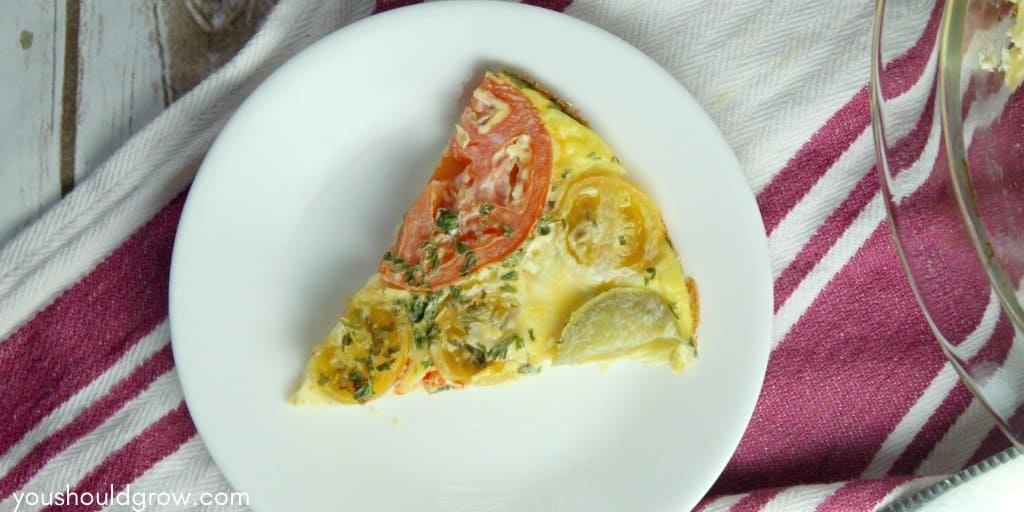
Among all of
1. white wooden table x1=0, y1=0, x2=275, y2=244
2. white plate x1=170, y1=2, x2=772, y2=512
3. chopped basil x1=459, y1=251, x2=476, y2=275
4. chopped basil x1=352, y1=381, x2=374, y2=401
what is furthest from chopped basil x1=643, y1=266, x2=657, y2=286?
white wooden table x1=0, y1=0, x2=275, y2=244

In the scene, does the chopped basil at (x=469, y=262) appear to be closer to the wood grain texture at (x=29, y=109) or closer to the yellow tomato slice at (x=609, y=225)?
the yellow tomato slice at (x=609, y=225)

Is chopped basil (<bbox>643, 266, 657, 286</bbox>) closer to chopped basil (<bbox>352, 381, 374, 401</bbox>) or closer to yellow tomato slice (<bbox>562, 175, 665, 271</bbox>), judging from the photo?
yellow tomato slice (<bbox>562, 175, 665, 271</bbox>)

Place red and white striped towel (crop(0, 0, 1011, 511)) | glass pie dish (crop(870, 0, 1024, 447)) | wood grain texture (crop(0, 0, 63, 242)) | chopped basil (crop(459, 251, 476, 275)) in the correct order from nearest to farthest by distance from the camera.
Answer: glass pie dish (crop(870, 0, 1024, 447)) < chopped basil (crop(459, 251, 476, 275)) < red and white striped towel (crop(0, 0, 1011, 511)) < wood grain texture (crop(0, 0, 63, 242))

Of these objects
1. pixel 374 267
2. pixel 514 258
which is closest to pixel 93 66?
pixel 374 267

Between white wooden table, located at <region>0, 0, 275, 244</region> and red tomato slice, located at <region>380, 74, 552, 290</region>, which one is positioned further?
white wooden table, located at <region>0, 0, 275, 244</region>

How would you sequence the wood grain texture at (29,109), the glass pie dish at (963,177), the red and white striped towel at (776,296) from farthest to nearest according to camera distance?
the wood grain texture at (29,109)
the red and white striped towel at (776,296)
the glass pie dish at (963,177)

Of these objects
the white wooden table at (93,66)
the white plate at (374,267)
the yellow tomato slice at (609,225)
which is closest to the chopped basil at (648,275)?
the yellow tomato slice at (609,225)

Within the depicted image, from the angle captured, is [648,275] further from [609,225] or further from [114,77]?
[114,77]
